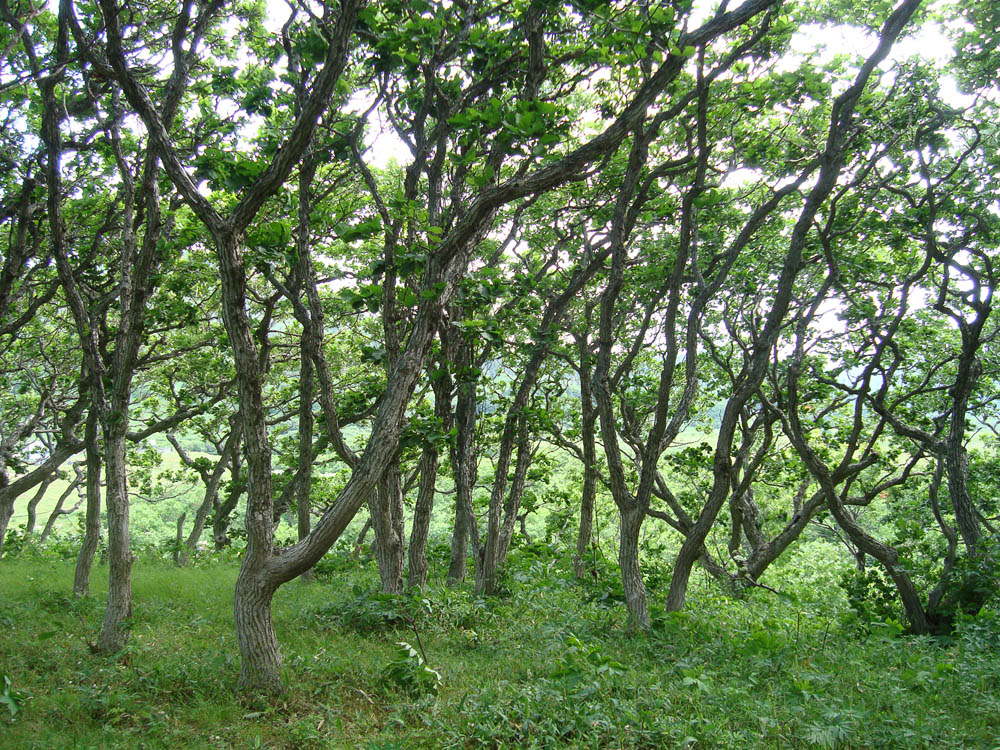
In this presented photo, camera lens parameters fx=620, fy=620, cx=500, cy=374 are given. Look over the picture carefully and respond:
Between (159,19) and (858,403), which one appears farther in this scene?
(858,403)

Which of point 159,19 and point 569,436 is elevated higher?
point 159,19

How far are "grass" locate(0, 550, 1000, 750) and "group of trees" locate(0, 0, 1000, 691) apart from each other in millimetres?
638

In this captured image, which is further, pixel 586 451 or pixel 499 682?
pixel 586 451

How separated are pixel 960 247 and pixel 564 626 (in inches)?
305

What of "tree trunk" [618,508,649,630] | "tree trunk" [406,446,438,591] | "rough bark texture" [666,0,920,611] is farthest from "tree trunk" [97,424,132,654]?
"rough bark texture" [666,0,920,611]

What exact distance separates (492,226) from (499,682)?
621cm

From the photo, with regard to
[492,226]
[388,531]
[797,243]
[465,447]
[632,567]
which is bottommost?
[632,567]

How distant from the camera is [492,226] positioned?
932cm

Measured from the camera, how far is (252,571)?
17.3 ft

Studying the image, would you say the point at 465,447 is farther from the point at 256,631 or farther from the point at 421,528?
the point at 256,631

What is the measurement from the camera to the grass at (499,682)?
470 centimetres

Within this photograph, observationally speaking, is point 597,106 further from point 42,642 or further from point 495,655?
point 42,642

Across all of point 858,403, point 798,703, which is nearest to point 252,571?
point 798,703

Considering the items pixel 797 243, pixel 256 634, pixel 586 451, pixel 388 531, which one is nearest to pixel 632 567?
pixel 586 451
